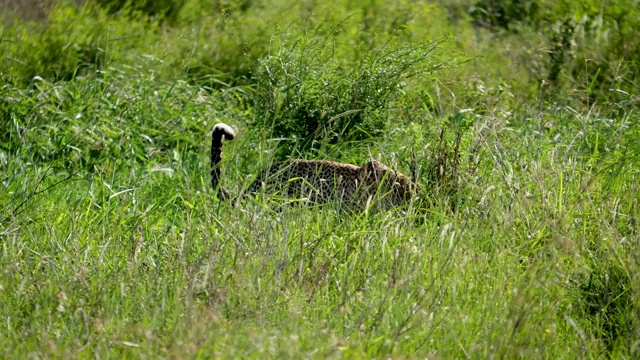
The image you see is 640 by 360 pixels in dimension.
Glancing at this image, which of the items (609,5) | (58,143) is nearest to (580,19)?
(609,5)

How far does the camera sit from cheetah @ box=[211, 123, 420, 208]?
4707mm

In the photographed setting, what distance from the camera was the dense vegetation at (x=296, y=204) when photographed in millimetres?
3426

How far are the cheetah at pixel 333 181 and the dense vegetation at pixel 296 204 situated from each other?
0.11 metres

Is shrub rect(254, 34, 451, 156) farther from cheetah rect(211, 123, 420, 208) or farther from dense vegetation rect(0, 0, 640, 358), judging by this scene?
cheetah rect(211, 123, 420, 208)

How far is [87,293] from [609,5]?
5481mm

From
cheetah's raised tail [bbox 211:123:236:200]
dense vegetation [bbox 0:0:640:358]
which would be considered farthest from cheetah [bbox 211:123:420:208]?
dense vegetation [bbox 0:0:640:358]

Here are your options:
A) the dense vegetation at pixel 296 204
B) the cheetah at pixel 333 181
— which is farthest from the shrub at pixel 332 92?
the cheetah at pixel 333 181

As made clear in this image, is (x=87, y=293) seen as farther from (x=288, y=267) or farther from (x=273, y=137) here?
(x=273, y=137)

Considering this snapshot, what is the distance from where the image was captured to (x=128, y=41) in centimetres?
710

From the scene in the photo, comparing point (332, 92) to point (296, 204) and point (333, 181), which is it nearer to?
point (333, 181)

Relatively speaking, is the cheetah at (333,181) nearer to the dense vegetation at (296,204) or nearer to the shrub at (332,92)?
the dense vegetation at (296,204)

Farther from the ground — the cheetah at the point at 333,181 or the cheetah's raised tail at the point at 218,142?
the cheetah's raised tail at the point at 218,142

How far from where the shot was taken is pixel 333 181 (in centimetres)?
487

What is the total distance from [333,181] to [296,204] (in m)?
0.27
